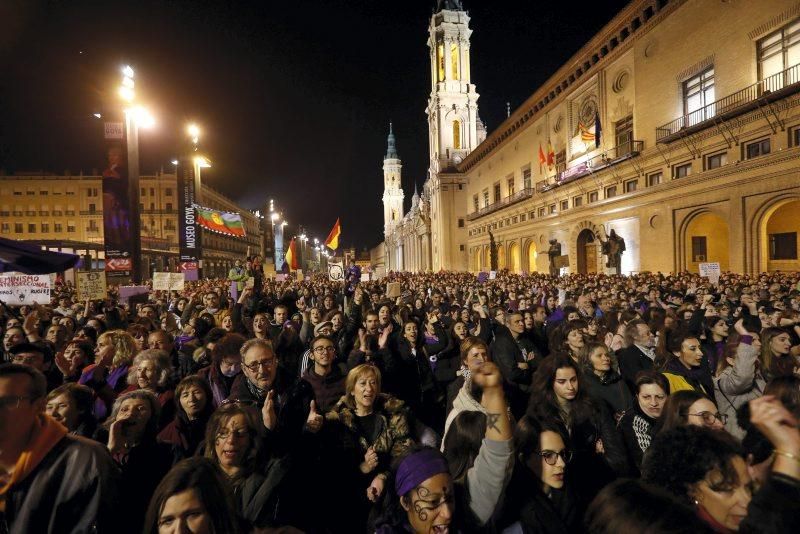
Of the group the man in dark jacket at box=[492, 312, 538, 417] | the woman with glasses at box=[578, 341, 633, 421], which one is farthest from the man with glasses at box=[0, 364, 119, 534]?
the man in dark jacket at box=[492, 312, 538, 417]

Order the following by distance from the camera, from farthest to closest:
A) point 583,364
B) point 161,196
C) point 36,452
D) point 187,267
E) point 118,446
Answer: point 161,196
point 187,267
point 583,364
point 118,446
point 36,452

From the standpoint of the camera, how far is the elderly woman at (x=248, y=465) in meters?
2.61

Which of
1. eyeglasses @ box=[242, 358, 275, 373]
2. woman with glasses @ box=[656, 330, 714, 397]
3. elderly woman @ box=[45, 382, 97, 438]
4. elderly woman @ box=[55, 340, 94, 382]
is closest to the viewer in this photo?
elderly woman @ box=[45, 382, 97, 438]

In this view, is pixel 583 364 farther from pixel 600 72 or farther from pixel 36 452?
pixel 600 72

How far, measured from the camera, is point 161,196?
73625mm

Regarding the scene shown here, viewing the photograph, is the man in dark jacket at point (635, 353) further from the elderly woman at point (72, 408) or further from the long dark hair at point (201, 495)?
the elderly woman at point (72, 408)

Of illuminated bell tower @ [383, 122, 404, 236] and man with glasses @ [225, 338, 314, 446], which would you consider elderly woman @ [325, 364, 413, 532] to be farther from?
illuminated bell tower @ [383, 122, 404, 236]

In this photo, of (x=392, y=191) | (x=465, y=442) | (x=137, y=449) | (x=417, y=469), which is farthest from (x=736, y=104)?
(x=392, y=191)

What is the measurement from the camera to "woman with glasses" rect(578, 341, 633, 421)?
4.23 m

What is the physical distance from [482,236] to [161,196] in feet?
172

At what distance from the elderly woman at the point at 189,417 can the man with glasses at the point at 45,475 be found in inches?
39.9

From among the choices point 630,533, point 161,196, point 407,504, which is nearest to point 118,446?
point 407,504

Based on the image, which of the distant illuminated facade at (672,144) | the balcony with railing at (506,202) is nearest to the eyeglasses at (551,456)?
the distant illuminated facade at (672,144)

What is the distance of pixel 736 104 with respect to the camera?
20.8m
